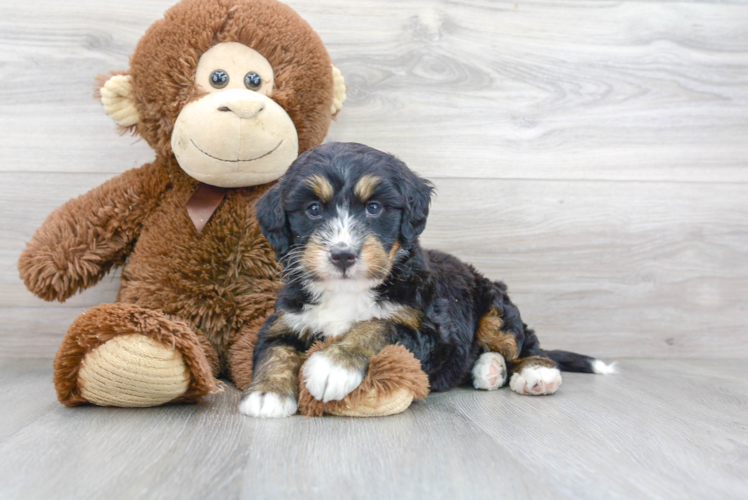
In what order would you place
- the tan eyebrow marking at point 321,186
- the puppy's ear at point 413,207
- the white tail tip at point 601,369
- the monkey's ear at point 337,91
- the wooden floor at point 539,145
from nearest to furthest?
the tan eyebrow marking at point 321,186
the puppy's ear at point 413,207
the monkey's ear at point 337,91
the white tail tip at point 601,369
the wooden floor at point 539,145

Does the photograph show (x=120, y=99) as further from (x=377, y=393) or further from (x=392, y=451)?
(x=392, y=451)

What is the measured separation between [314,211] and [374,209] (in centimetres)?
18

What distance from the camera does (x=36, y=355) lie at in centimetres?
290

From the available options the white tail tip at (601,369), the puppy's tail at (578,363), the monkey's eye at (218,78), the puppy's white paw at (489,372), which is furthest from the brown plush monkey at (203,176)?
the white tail tip at (601,369)

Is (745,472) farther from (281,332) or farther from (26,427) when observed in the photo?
(26,427)

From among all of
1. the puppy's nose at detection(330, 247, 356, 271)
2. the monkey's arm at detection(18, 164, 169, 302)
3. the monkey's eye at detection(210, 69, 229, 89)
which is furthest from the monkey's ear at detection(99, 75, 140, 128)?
the puppy's nose at detection(330, 247, 356, 271)

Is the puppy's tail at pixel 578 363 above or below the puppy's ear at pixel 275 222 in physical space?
below

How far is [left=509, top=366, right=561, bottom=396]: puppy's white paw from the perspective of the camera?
2207mm

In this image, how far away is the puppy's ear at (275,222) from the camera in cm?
195

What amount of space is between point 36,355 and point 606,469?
2576 mm

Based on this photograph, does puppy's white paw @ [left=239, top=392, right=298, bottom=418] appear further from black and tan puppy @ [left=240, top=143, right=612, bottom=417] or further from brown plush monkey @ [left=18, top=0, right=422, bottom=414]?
brown plush monkey @ [left=18, top=0, right=422, bottom=414]

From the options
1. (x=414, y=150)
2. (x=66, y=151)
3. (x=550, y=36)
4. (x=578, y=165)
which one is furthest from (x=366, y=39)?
(x=66, y=151)

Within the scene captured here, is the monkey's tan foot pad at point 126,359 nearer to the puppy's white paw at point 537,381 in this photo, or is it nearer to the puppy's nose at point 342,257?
the puppy's nose at point 342,257

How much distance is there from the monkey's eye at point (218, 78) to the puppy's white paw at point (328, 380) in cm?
112
